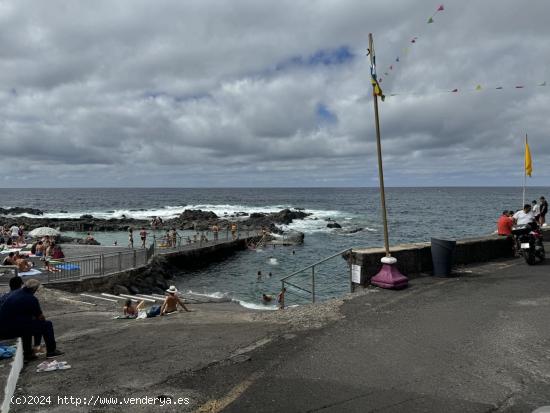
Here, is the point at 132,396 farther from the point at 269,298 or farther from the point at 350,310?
the point at 269,298

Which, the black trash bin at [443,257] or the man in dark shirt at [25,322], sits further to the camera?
the black trash bin at [443,257]

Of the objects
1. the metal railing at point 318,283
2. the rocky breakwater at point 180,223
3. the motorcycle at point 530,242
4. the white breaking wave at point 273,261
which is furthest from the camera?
the rocky breakwater at point 180,223

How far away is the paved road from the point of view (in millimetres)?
4035

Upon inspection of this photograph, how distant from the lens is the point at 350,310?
23.4 feet

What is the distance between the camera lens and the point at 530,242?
10359 millimetres

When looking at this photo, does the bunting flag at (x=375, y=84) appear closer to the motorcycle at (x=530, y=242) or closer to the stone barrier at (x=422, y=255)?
the stone barrier at (x=422, y=255)

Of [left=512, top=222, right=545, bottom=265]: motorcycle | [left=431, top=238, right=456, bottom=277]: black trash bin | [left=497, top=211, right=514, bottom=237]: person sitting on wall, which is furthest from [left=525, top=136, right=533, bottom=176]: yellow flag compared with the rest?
[left=431, top=238, right=456, bottom=277]: black trash bin

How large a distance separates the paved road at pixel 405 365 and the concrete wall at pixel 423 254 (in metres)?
1.41

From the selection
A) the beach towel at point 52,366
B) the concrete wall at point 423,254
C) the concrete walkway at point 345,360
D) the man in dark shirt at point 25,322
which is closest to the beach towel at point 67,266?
the concrete walkway at point 345,360

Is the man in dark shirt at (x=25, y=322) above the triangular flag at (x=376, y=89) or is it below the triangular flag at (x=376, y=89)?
below

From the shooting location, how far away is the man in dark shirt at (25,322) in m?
5.88

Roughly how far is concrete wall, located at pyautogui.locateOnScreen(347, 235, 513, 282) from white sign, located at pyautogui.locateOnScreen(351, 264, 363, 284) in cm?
8

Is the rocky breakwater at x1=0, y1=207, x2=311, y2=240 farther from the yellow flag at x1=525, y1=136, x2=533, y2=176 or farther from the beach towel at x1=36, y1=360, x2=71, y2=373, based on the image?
the beach towel at x1=36, y1=360, x2=71, y2=373

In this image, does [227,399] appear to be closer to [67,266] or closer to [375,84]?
[375,84]
